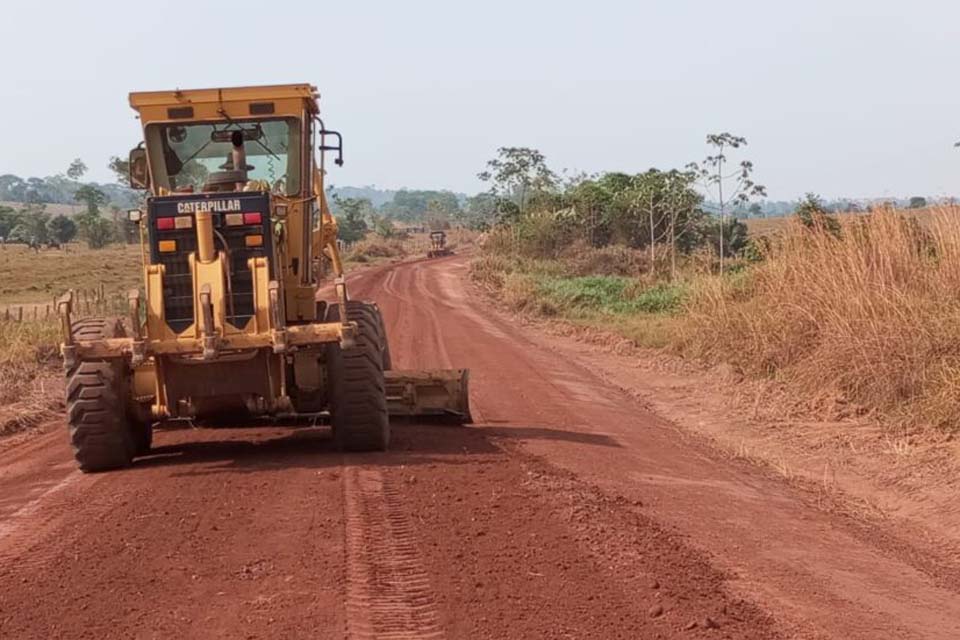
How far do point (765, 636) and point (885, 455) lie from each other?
225 inches

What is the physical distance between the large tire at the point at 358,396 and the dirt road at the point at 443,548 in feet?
0.65

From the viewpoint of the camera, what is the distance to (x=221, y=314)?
892 cm

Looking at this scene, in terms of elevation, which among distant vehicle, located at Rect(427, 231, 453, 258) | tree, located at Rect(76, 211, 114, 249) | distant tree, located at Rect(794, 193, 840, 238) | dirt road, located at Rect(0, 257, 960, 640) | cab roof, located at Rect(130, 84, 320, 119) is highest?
tree, located at Rect(76, 211, 114, 249)

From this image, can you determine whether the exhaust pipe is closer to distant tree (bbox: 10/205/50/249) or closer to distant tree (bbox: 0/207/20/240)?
distant tree (bbox: 10/205/50/249)

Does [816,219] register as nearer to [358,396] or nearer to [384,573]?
[358,396]

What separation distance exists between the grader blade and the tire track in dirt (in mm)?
3287

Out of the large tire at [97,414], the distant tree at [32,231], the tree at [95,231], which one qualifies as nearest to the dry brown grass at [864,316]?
the large tire at [97,414]

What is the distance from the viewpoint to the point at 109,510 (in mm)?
7574

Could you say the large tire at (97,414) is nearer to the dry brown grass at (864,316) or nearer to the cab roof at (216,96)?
the cab roof at (216,96)

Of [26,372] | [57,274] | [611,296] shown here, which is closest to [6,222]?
[57,274]

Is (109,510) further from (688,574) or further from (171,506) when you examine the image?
(688,574)

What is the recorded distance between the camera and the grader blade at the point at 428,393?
11.3m

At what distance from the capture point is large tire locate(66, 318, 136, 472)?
905cm

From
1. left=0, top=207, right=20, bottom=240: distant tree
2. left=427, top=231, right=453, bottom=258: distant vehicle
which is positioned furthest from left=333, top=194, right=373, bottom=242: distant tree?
left=0, top=207, right=20, bottom=240: distant tree
